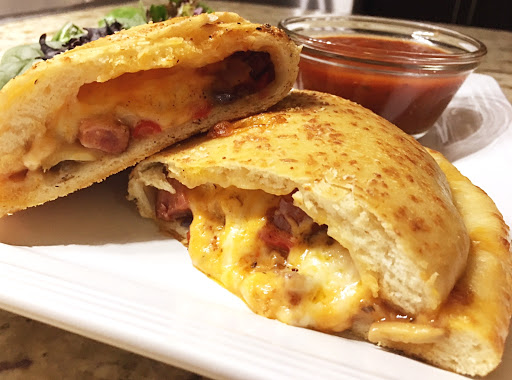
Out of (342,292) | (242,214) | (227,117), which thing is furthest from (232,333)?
(227,117)

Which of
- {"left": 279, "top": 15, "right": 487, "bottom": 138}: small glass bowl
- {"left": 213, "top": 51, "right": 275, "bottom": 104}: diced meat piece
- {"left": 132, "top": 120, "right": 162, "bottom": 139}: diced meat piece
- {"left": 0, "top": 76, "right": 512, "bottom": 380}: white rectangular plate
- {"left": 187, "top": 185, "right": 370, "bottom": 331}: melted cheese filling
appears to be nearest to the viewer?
{"left": 0, "top": 76, "right": 512, "bottom": 380}: white rectangular plate

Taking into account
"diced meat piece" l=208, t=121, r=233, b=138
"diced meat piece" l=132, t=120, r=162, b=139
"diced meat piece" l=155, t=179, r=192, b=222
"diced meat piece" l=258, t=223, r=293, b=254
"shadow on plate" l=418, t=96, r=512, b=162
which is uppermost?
"diced meat piece" l=132, t=120, r=162, b=139

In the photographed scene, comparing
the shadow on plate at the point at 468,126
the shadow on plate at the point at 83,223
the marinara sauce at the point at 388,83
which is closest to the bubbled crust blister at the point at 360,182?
the shadow on plate at the point at 83,223

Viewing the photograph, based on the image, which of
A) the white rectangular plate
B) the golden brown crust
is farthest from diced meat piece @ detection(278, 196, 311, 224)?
the golden brown crust

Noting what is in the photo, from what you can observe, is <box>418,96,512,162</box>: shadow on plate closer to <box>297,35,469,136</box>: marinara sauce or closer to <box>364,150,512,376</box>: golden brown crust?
<box>297,35,469,136</box>: marinara sauce

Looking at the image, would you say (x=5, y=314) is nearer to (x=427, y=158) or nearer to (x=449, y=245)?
(x=449, y=245)

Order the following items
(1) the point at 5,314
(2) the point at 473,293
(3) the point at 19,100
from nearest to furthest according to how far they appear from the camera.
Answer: (2) the point at 473,293 → (1) the point at 5,314 → (3) the point at 19,100

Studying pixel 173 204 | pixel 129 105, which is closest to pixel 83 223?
pixel 173 204

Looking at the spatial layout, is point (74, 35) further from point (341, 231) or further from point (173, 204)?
point (341, 231)
